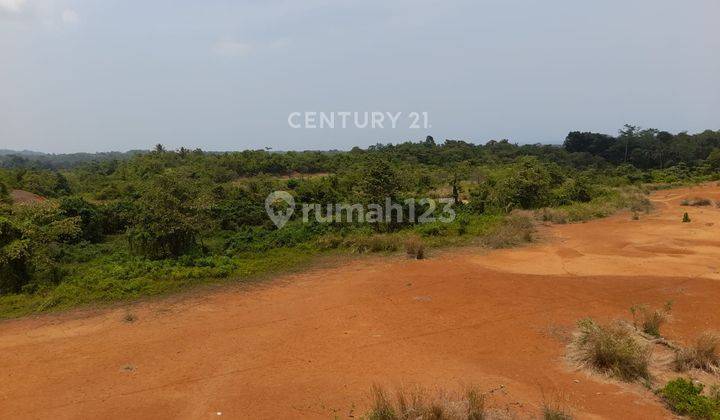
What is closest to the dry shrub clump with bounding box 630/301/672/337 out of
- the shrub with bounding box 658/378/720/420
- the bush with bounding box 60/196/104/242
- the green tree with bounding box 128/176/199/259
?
the shrub with bounding box 658/378/720/420

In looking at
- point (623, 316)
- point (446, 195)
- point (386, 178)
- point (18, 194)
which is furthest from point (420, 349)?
point (18, 194)

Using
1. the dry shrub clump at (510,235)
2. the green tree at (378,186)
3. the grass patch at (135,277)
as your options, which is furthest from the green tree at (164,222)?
the dry shrub clump at (510,235)

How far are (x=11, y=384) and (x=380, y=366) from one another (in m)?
5.02

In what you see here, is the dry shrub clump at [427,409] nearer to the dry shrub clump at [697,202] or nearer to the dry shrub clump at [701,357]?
the dry shrub clump at [701,357]

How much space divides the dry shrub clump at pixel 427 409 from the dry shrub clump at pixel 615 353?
6.54ft

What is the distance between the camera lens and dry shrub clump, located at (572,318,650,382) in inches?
232

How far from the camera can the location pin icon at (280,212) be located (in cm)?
1947

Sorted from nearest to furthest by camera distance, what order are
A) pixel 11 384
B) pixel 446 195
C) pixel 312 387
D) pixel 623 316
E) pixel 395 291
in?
pixel 312 387 < pixel 11 384 < pixel 623 316 < pixel 395 291 < pixel 446 195

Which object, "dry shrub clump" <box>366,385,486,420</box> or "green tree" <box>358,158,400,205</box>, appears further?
"green tree" <box>358,158,400,205</box>

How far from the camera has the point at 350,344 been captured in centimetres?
735

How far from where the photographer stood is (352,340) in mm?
7516

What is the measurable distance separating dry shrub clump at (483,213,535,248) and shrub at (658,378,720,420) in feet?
28.3

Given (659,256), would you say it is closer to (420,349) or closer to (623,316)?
(623,316)

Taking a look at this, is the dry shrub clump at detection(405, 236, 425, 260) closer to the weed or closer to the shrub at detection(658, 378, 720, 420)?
the weed
